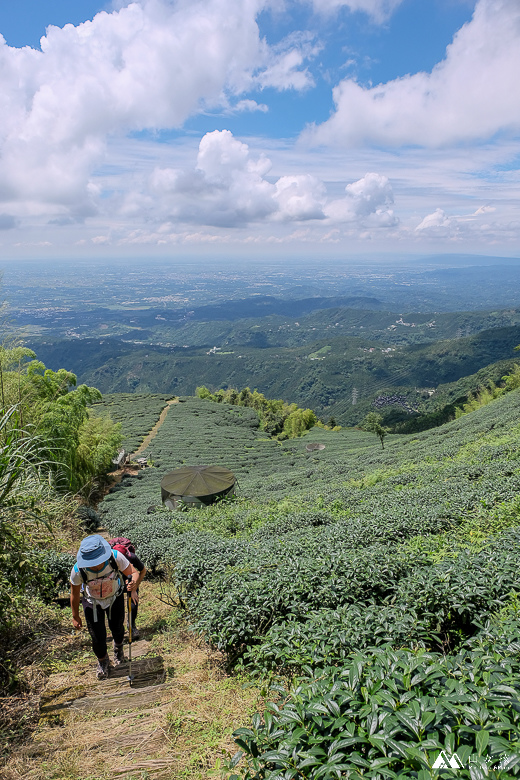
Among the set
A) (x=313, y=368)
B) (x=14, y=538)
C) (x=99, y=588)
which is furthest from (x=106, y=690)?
(x=313, y=368)

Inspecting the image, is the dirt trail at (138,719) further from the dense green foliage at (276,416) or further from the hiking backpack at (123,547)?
the dense green foliage at (276,416)

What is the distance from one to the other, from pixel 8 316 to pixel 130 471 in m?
22.9

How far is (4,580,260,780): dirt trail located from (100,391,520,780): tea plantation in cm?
37

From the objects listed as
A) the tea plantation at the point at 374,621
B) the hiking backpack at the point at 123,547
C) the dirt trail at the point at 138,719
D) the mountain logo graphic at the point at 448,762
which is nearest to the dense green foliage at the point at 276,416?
the tea plantation at the point at 374,621

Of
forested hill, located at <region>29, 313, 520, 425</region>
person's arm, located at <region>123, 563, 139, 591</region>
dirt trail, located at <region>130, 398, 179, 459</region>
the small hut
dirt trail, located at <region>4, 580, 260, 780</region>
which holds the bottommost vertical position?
forested hill, located at <region>29, 313, 520, 425</region>

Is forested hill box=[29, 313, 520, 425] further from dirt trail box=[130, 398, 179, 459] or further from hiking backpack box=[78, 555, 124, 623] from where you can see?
hiking backpack box=[78, 555, 124, 623]

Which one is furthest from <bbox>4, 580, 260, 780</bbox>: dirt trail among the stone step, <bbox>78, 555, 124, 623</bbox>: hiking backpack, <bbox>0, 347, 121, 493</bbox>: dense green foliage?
<bbox>0, 347, 121, 493</bbox>: dense green foliage

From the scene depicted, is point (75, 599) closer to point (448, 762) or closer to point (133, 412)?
point (448, 762)

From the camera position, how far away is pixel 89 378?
16825 centimetres

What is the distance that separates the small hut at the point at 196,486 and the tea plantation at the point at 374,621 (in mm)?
4046

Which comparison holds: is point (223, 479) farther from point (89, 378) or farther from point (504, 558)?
point (89, 378)

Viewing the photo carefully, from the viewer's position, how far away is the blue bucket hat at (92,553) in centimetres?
455

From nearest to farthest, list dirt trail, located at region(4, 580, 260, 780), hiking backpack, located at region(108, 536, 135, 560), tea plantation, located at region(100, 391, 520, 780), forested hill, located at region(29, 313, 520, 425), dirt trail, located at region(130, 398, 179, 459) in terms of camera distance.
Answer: tea plantation, located at region(100, 391, 520, 780)
dirt trail, located at region(4, 580, 260, 780)
hiking backpack, located at region(108, 536, 135, 560)
dirt trail, located at region(130, 398, 179, 459)
forested hill, located at region(29, 313, 520, 425)

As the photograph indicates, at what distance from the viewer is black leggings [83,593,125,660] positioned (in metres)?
4.62
